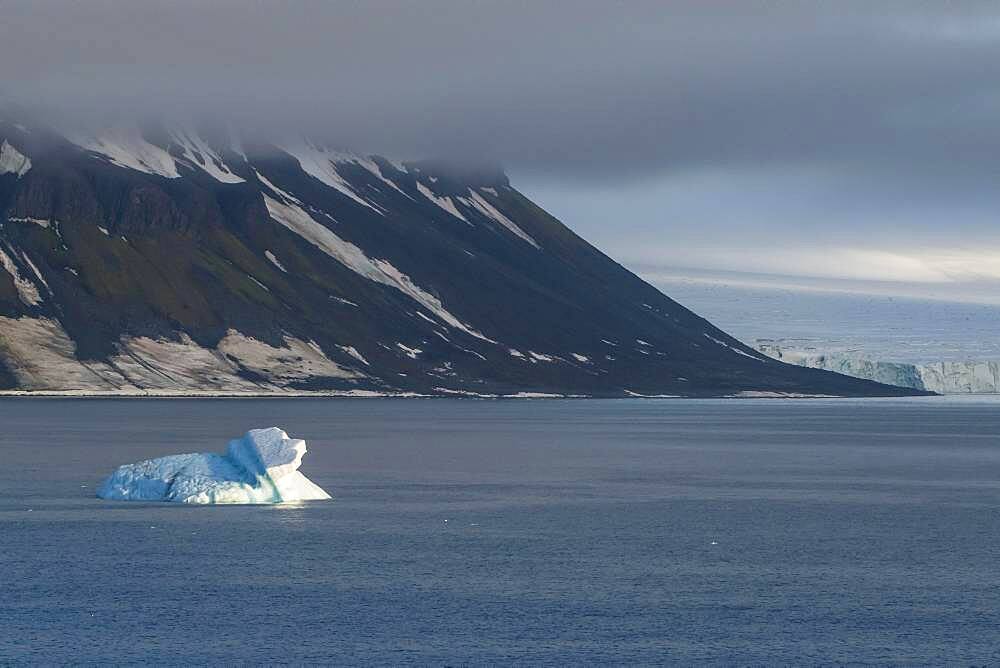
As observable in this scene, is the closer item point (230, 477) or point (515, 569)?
point (515, 569)

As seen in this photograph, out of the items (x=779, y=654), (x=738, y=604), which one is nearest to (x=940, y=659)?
(x=779, y=654)

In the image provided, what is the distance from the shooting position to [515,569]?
42875 mm

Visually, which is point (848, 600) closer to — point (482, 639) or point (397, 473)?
point (482, 639)

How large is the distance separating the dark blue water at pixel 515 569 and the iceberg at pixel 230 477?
1.60 metres

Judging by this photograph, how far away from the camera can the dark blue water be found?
32.2 meters

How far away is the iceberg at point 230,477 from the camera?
58188 mm

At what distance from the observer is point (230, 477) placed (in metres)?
60.5

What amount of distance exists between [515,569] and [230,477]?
20995 millimetres

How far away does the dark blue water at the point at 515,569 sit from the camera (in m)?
32.2

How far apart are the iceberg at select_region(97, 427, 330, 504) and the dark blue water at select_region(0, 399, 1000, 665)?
5.24ft

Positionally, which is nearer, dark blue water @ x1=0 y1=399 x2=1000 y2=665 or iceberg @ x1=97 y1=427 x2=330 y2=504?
dark blue water @ x1=0 y1=399 x2=1000 y2=665

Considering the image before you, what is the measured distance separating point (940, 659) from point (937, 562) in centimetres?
1483

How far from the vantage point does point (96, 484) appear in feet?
226

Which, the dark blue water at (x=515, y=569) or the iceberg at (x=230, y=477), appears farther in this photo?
the iceberg at (x=230, y=477)
